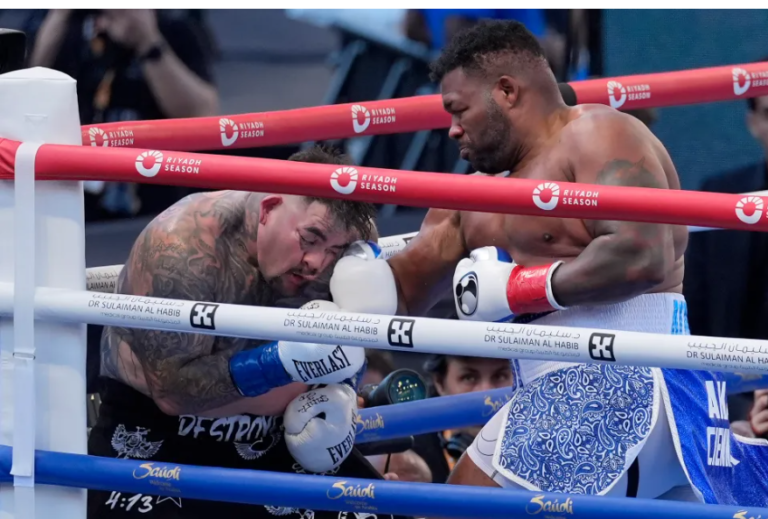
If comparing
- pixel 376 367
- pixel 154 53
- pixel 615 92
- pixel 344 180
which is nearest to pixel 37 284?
pixel 344 180

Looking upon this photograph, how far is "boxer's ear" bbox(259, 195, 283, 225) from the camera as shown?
2.69 m

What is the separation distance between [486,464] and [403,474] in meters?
1.25

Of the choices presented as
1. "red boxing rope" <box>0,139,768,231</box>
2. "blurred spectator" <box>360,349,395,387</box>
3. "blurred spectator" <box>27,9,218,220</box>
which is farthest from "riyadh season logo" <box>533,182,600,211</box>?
"blurred spectator" <box>27,9,218,220</box>

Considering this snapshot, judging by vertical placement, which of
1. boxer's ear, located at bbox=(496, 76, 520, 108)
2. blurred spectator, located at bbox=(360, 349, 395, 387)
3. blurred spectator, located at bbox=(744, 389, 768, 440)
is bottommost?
blurred spectator, located at bbox=(360, 349, 395, 387)

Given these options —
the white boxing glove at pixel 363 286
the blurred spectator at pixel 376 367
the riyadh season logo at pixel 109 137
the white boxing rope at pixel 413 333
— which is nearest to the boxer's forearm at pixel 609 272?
the white boxing glove at pixel 363 286

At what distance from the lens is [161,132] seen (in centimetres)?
271

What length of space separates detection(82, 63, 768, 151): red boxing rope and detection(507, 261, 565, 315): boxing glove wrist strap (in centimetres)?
76

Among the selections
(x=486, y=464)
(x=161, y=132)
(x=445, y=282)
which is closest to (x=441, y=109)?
(x=445, y=282)

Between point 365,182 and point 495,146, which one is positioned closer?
point 365,182

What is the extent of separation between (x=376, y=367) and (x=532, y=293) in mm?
1909

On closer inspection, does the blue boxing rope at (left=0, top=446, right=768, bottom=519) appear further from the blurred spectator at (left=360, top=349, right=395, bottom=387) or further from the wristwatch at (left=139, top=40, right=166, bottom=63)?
the wristwatch at (left=139, top=40, right=166, bottom=63)

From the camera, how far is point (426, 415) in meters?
2.74

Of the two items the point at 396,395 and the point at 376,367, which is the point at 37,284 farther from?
the point at 376,367

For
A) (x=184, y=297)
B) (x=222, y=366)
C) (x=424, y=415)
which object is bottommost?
(x=424, y=415)
